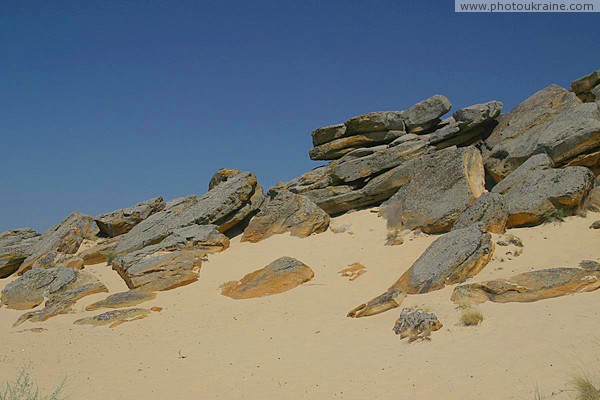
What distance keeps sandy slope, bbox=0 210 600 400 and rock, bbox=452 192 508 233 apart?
963 mm

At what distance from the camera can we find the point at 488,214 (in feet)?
51.1

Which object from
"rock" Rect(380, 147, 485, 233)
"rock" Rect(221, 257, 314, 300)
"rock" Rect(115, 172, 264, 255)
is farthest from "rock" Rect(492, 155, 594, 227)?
"rock" Rect(115, 172, 264, 255)

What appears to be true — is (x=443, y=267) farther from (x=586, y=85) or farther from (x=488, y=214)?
(x=586, y=85)

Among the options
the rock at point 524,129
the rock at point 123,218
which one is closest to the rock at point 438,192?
the rock at point 524,129

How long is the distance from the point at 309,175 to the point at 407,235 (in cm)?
897

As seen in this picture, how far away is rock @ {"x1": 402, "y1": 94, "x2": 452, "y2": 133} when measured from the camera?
23984 mm

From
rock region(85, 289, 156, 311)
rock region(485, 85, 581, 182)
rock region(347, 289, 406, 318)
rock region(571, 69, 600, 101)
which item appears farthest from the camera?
rock region(571, 69, 600, 101)

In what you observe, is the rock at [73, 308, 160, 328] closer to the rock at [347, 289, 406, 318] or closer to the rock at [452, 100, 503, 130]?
the rock at [347, 289, 406, 318]

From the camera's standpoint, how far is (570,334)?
8.37 m

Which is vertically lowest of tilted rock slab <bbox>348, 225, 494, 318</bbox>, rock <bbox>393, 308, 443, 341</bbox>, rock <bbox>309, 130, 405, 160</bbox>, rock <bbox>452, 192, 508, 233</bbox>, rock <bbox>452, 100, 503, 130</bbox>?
rock <bbox>393, 308, 443, 341</bbox>

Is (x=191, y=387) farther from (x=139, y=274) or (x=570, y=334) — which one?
(x=139, y=274)

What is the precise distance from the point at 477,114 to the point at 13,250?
24946mm

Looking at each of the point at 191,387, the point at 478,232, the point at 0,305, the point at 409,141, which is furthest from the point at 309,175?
the point at 191,387

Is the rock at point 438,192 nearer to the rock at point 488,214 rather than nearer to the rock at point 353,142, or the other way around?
the rock at point 488,214
